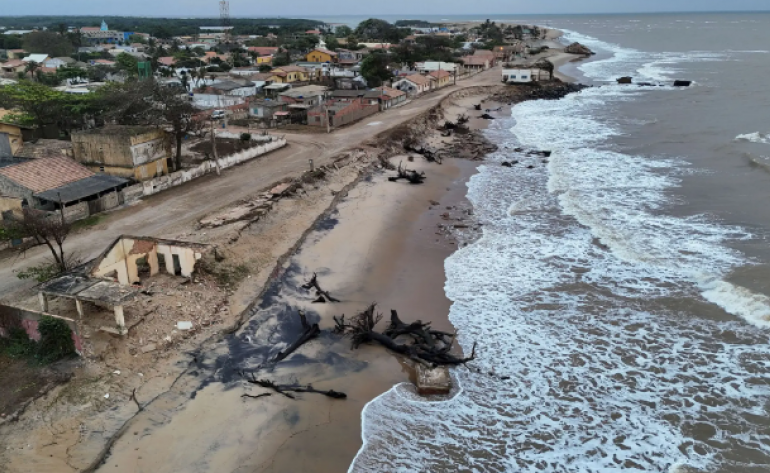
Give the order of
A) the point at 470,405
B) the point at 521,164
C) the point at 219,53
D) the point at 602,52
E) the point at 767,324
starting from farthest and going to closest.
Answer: the point at 602,52, the point at 219,53, the point at 521,164, the point at 767,324, the point at 470,405

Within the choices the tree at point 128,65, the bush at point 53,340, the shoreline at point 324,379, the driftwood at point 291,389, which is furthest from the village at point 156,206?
the tree at point 128,65

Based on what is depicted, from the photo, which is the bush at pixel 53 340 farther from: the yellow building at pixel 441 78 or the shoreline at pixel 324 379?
the yellow building at pixel 441 78

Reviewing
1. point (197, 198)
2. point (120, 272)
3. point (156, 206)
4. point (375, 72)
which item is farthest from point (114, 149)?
point (375, 72)

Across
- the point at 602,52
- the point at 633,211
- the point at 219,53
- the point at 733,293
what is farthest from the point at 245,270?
the point at 602,52

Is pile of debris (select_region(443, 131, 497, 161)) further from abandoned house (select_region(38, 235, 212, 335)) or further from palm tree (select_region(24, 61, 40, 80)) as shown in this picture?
palm tree (select_region(24, 61, 40, 80))

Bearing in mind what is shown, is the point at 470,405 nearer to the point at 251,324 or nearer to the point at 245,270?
the point at 251,324

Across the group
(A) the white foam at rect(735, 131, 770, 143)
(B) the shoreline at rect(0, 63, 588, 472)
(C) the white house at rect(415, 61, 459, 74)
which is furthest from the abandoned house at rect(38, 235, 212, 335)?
(C) the white house at rect(415, 61, 459, 74)
